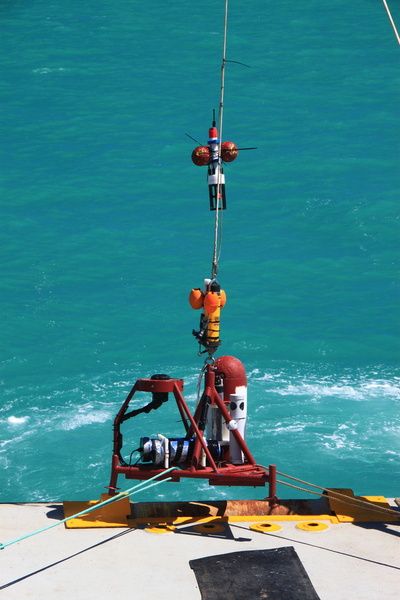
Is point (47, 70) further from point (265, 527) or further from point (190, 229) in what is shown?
point (265, 527)

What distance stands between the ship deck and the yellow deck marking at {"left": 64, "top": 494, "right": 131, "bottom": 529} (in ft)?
0.31

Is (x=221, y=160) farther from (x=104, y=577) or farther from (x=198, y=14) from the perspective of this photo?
(x=198, y=14)

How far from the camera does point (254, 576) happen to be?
587 inches

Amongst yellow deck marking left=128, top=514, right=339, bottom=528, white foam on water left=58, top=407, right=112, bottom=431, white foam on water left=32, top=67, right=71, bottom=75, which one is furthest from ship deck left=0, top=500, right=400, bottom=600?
white foam on water left=32, top=67, right=71, bottom=75

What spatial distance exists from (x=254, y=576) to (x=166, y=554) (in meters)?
1.23

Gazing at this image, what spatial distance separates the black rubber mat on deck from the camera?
14477 mm

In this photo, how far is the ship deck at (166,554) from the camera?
1455 centimetres

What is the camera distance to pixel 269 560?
15.4 metres

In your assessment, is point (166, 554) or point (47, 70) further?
point (47, 70)

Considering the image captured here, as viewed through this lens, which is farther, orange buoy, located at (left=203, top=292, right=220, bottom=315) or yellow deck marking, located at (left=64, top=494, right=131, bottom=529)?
orange buoy, located at (left=203, top=292, right=220, bottom=315)

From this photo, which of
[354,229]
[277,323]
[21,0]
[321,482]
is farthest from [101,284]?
[21,0]

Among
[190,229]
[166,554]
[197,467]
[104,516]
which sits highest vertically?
[197,467]

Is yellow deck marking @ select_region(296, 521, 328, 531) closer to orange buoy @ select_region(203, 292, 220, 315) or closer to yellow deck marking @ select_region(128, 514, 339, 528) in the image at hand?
yellow deck marking @ select_region(128, 514, 339, 528)

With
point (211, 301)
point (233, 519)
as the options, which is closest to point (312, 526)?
point (233, 519)
